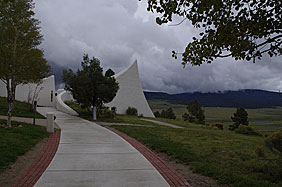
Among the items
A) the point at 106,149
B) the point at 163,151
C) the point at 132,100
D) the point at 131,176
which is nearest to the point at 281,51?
the point at 131,176

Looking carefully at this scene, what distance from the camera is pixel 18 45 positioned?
464 inches

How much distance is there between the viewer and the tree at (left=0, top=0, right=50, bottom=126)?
35.9 feet

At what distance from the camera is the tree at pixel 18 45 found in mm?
10956

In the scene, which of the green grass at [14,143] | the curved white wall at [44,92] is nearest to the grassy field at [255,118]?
the curved white wall at [44,92]

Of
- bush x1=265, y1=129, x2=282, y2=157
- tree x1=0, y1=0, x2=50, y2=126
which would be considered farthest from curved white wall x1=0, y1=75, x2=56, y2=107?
bush x1=265, y1=129, x2=282, y2=157

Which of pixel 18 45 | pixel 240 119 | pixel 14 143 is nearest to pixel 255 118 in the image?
pixel 240 119

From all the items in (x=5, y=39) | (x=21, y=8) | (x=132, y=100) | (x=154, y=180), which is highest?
(x=21, y=8)

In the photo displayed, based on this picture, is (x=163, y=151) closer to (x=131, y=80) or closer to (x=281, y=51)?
(x=281, y=51)

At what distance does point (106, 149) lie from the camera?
7.58m

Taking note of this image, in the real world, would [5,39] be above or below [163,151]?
above

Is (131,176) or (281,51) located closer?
(281,51)

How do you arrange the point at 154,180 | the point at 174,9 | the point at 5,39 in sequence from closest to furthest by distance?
the point at 174,9
the point at 154,180
the point at 5,39

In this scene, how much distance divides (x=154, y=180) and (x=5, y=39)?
10.4m

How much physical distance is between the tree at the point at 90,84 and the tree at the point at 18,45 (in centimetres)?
637
